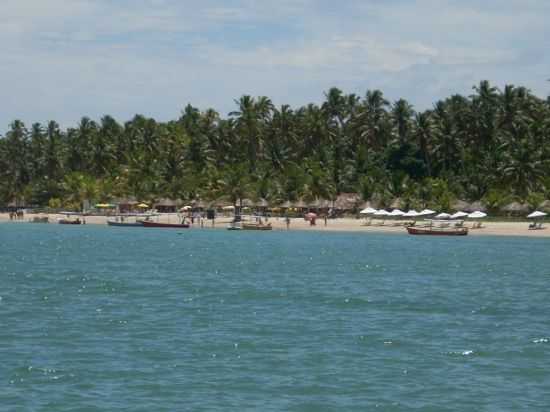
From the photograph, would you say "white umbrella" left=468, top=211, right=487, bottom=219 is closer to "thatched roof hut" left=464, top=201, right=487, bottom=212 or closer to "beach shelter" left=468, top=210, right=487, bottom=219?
"beach shelter" left=468, top=210, right=487, bottom=219

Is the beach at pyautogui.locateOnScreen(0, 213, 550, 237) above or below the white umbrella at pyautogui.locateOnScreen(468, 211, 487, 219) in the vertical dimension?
below

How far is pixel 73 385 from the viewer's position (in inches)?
966

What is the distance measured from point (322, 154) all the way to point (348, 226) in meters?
17.3

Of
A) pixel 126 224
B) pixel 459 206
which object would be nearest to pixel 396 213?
pixel 459 206

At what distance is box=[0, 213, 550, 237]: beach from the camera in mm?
103812

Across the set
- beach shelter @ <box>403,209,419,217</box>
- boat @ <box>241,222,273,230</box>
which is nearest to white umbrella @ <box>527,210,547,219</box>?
beach shelter @ <box>403,209,419,217</box>

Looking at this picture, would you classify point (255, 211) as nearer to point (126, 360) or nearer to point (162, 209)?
point (162, 209)

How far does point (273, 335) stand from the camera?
32.7 m

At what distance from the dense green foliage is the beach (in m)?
3.48

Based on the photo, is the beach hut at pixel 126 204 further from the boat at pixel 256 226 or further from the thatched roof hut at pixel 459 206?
the thatched roof hut at pixel 459 206

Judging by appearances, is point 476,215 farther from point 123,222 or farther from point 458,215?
point 123,222

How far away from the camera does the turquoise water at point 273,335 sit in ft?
78.1

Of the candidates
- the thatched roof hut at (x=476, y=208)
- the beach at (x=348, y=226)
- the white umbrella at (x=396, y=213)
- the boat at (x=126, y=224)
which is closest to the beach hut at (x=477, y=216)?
the beach at (x=348, y=226)

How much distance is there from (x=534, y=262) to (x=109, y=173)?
93.1m
